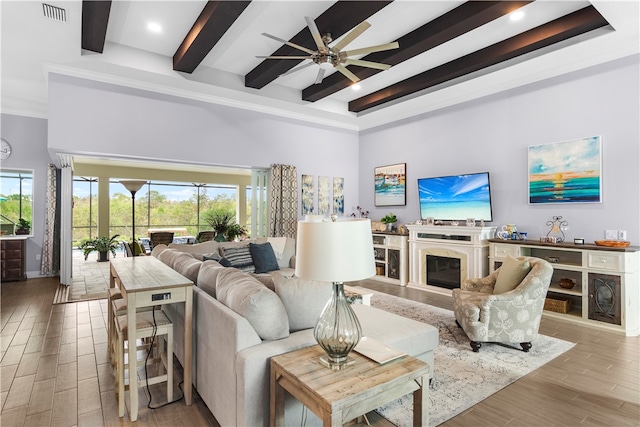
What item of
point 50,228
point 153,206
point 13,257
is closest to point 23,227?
point 50,228

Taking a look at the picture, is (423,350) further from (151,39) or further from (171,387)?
(151,39)

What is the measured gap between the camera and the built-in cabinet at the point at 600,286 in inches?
147

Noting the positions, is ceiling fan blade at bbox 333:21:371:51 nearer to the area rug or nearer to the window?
the area rug

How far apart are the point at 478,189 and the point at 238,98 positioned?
436cm

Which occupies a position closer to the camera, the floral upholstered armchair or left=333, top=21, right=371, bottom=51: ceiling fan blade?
left=333, top=21, right=371, bottom=51: ceiling fan blade

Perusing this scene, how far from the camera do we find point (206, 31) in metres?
3.79

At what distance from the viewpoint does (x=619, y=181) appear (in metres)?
4.12

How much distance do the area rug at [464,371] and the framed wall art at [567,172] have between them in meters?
2.00

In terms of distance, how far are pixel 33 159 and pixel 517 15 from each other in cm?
839

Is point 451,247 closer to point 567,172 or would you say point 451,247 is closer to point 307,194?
point 567,172

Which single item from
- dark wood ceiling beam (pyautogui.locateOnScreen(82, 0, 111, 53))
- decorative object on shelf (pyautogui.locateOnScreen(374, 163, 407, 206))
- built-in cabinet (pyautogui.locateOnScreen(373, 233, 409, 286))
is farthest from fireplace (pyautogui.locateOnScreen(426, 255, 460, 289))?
dark wood ceiling beam (pyautogui.locateOnScreen(82, 0, 111, 53))

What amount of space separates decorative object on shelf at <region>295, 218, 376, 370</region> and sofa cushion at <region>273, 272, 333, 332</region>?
48 cm

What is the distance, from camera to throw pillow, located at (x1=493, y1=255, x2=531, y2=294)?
11.4ft

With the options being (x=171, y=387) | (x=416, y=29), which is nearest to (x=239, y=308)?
(x=171, y=387)
